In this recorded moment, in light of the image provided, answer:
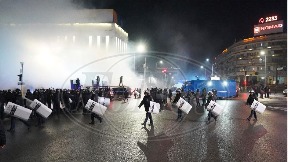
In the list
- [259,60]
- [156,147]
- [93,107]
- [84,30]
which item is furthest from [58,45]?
[156,147]

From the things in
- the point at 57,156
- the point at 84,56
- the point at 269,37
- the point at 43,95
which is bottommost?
the point at 57,156

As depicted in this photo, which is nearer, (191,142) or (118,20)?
(191,142)

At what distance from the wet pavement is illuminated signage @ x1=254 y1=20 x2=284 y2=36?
7005 cm

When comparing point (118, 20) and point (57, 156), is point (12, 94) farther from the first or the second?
Result: point (118, 20)

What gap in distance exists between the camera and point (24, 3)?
2142 inches

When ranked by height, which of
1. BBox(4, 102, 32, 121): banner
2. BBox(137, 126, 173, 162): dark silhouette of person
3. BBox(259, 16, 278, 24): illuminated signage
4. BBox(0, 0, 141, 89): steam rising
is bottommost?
BBox(137, 126, 173, 162): dark silhouette of person

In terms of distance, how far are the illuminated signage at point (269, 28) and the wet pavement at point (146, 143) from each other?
7005cm

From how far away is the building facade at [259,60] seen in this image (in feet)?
260

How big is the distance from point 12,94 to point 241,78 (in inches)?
3191

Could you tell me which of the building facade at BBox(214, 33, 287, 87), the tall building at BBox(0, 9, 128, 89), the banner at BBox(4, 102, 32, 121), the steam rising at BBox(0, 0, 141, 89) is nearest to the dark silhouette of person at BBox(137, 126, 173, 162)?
the banner at BBox(4, 102, 32, 121)

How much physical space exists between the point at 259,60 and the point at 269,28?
31.9 ft

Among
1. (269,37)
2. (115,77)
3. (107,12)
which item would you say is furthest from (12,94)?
(269,37)

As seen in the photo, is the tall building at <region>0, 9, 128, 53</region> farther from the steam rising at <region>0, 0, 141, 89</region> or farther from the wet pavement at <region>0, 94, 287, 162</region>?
the wet pavement at <region>0, 94, 287, 162</region>

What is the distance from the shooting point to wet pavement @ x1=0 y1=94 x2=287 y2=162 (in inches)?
317
